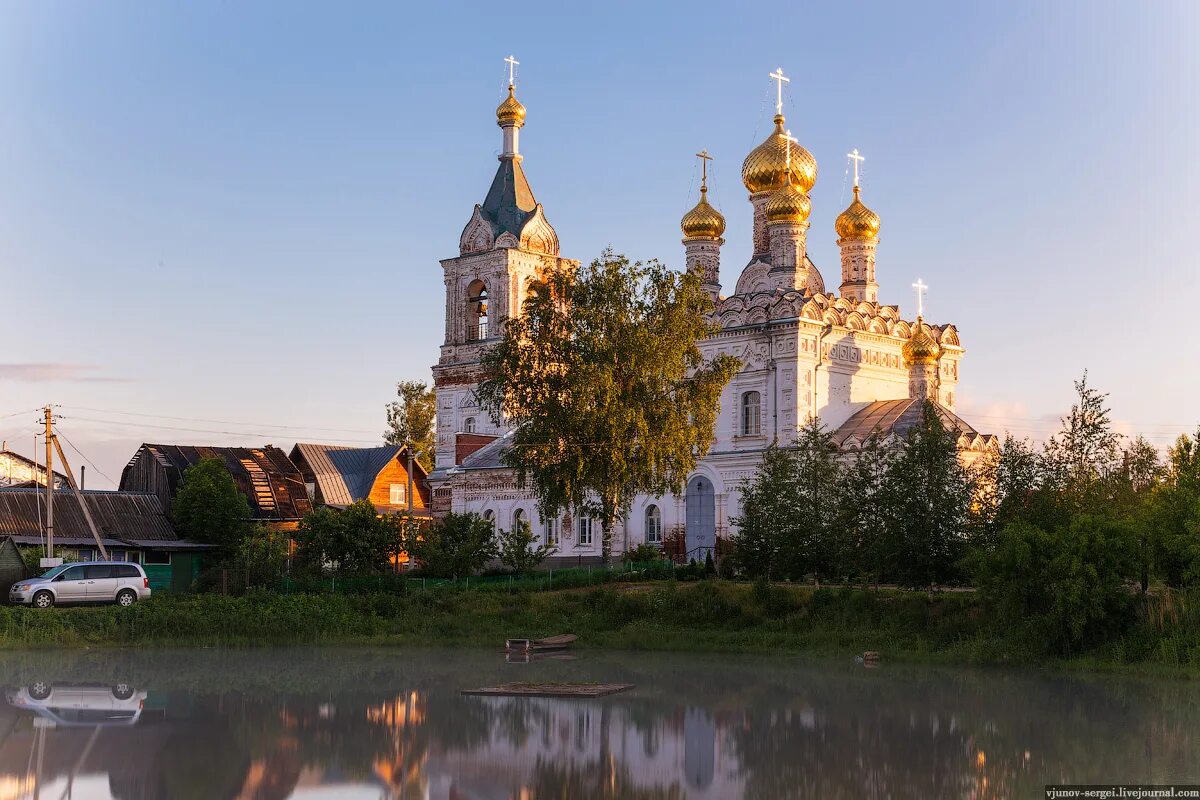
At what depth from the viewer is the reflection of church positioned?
3853 centimetres

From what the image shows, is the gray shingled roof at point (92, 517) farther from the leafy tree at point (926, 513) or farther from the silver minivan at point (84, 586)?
the leafy tree at point (926, 513)

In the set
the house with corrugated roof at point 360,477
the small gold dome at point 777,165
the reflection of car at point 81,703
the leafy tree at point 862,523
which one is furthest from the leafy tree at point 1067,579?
the house with corrugated roof at point 360,477

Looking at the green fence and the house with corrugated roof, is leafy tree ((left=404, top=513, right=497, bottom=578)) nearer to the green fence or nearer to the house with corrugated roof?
the green fence

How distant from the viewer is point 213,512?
37.6 metres

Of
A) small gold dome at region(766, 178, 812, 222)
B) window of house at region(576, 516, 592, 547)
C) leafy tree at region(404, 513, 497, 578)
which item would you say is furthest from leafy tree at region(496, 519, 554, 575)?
small gold dome at region(766, 178, 812, 222)

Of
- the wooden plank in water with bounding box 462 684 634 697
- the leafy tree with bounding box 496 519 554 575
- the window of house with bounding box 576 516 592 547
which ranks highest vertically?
the window of house with bounding box 576 516 592 547

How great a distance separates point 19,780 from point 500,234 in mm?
41019

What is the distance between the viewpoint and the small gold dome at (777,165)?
41719mm

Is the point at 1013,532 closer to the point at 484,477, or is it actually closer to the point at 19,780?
the point at 19,780

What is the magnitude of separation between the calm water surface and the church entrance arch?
17.9 meters

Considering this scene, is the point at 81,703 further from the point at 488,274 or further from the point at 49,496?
the point at 488,274

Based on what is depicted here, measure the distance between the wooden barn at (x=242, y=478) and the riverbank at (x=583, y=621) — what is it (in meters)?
13.3

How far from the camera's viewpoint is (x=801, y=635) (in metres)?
24.6

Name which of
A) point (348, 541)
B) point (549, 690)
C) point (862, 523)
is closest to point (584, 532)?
point (348, 541)
